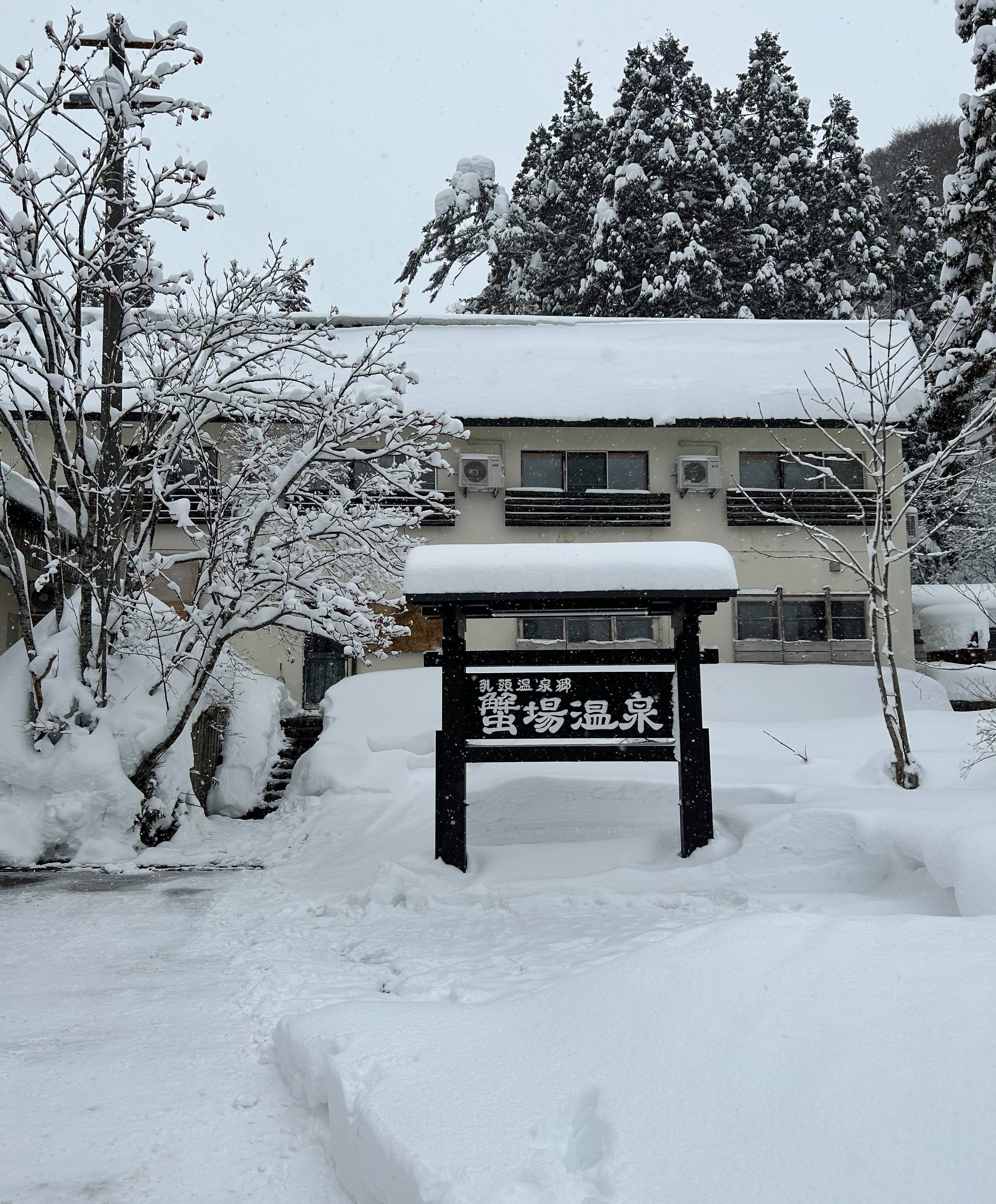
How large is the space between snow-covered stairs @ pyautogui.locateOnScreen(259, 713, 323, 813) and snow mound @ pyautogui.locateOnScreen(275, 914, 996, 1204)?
31.9 feet

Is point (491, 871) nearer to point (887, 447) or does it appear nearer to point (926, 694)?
point (926, 694)

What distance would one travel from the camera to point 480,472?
56.6 ft

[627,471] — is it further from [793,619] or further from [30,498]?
[30,498]

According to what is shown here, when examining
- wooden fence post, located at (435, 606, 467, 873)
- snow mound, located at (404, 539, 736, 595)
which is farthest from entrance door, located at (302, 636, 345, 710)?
snow mound, located at (404, 539, 736, 595)

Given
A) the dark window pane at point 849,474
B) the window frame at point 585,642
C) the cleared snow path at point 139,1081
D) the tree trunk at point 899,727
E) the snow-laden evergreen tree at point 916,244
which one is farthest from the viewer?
the snow-laden evergreen tree at point 916,244

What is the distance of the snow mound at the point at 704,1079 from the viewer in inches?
91.6

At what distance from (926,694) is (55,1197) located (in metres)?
15.0

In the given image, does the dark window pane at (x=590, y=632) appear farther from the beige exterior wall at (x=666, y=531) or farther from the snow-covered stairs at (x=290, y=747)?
the snow-covered stairs at (x=290, y=747)

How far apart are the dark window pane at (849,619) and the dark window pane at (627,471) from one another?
458cm

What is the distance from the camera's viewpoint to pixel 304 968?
5227 mm

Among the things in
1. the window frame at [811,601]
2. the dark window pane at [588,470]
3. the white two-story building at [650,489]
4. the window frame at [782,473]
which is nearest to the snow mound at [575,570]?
the white two-story building at [650,489]

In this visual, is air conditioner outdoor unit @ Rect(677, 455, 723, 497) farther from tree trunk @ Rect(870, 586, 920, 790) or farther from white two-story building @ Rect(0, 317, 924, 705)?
tree trunk @ Rect(870, 586, 920, 790)

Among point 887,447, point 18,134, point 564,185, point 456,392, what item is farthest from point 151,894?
point 564,185

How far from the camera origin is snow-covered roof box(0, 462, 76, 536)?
10.2 metres
